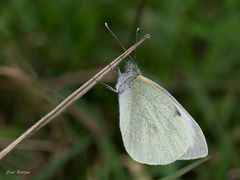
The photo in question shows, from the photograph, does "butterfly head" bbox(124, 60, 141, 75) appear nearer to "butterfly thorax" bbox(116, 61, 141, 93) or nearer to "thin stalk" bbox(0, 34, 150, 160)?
"butterfly thorax" bbox(116, 61, 141, 93)

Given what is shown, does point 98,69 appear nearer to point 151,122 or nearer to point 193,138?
point 151,122

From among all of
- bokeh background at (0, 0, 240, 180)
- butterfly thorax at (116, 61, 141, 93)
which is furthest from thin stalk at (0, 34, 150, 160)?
bokeh background at (0, 0, 240, 180)

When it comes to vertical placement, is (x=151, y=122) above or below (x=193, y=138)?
above

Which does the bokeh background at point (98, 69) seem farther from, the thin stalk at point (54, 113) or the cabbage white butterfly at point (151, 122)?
the thin stalk at point (54, 113)

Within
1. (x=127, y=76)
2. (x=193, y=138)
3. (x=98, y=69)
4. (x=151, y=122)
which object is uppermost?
(x=98, y=69)

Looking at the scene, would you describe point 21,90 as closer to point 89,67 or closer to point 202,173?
point 89,67

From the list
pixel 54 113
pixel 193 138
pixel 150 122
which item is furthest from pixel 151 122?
pixel 54 113

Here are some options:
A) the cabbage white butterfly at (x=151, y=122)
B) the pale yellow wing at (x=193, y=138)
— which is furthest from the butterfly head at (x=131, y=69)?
the pale yellow wing at (x=193, y=138)
